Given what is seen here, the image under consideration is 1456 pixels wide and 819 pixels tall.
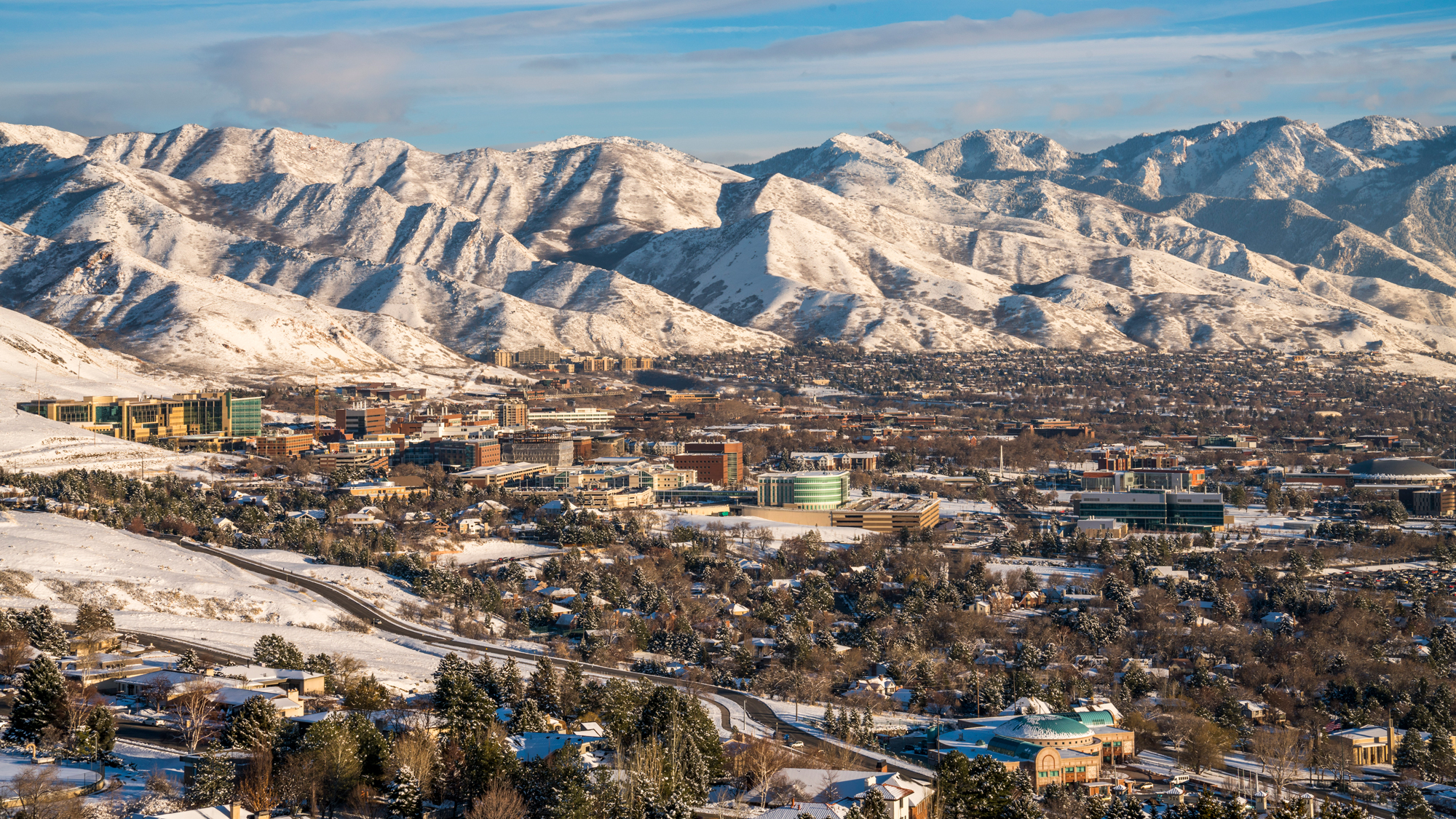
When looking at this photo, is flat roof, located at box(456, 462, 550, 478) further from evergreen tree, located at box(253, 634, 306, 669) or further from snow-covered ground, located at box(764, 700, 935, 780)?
evergreen tree, located at box(253, 634, 306, 669)

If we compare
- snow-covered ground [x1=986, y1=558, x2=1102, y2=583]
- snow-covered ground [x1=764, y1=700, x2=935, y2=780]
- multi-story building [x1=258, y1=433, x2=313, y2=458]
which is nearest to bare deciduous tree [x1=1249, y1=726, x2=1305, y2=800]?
snow-covered ground [x1=764, y1=700, x2=935, y2=780]

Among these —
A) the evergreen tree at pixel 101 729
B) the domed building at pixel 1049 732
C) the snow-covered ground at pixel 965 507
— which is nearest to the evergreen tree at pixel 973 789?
the domed building at pixel 1049 732

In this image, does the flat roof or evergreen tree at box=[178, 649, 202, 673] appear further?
the flat roof

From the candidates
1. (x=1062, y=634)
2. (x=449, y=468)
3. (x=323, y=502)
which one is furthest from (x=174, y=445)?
(x=1062, y=634)

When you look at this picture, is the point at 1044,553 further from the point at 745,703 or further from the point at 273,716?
the point at 273,716

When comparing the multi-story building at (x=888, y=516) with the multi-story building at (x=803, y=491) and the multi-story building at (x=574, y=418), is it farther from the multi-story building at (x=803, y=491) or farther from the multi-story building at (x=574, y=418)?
the multi-story building at (x=574, y=418)
